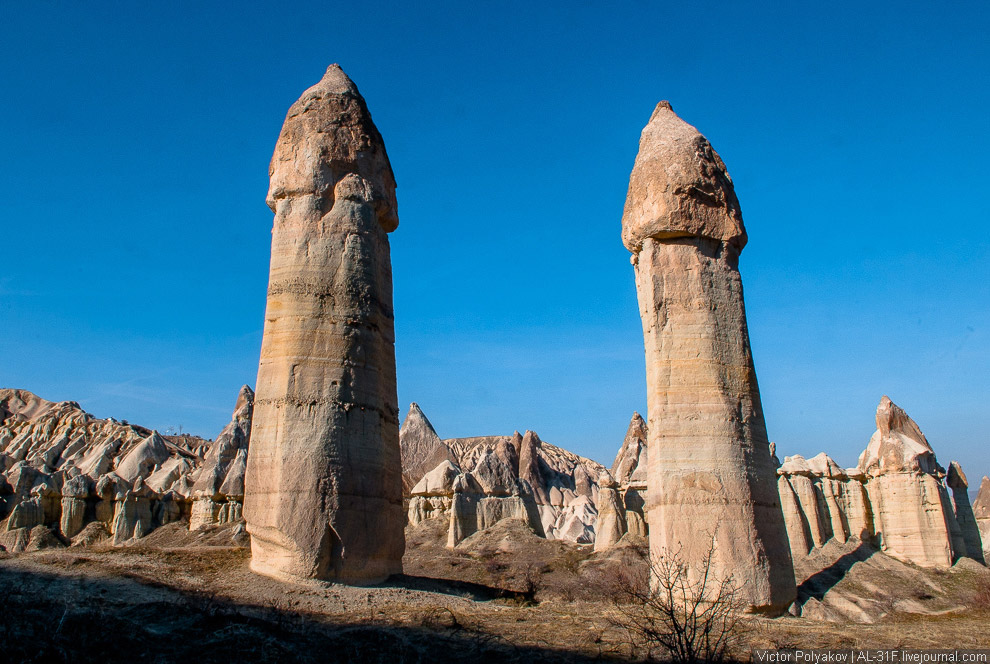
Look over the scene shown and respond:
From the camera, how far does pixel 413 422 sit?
97.2ft

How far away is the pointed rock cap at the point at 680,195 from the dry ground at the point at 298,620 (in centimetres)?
519

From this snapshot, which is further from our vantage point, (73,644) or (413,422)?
(413,422)

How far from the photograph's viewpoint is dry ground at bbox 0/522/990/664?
228 inches

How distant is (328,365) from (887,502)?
585 inches

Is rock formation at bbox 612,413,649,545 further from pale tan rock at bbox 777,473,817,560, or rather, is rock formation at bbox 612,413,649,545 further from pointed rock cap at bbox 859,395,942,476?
pointed rock cap at bbox 859,395,942,476

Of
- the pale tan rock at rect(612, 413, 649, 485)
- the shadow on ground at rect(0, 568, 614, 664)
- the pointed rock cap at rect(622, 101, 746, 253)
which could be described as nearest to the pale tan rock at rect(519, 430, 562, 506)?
the pale tan rock at rect(612, 413, 649, 485)

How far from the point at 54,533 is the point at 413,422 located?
1346 cm

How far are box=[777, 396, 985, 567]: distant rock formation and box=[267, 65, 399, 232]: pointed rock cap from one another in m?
12.1

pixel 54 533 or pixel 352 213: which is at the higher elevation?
pixel 352 213

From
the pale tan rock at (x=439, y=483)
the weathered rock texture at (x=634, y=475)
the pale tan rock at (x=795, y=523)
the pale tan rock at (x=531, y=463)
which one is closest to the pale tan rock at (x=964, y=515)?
the pale tan rock at (x=795, y=523)

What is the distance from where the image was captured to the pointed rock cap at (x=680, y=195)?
34.7 feet

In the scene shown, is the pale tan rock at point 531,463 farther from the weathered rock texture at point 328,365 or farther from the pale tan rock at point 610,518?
the weathered rock texture at point 328,365

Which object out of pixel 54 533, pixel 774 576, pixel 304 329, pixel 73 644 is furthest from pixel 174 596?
pixel 54 533

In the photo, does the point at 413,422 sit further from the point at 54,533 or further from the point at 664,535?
the point at 664,535
